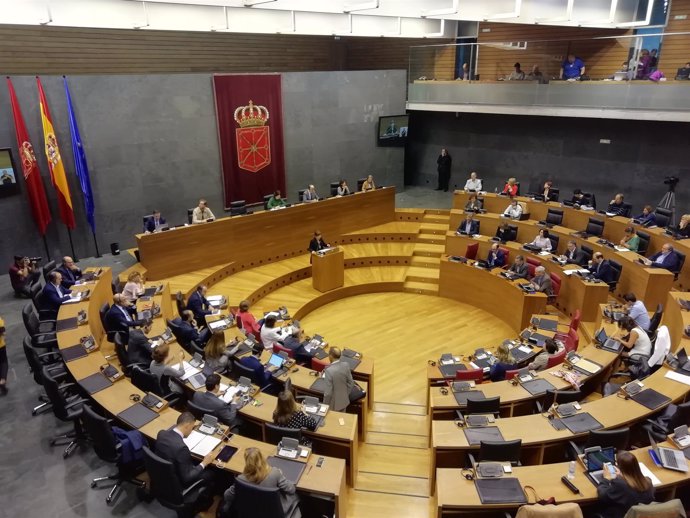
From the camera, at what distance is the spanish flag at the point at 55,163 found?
990 cm

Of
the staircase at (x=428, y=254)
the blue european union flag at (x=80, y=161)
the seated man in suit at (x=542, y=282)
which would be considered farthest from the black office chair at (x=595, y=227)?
the blue european union flag at (x=80, y=161)

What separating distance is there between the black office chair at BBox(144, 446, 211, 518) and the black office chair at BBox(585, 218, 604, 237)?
29.8 ft

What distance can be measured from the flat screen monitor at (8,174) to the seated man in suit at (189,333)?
5.07 m

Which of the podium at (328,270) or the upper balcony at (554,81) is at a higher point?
the upper balcony at (554,81)

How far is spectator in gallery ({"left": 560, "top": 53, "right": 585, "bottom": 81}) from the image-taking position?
11938mm

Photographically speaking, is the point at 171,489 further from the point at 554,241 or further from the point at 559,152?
the point at 559,152

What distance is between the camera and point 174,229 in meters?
10.3

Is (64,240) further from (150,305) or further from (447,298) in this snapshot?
(447,298)

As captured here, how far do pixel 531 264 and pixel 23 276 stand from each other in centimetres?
936

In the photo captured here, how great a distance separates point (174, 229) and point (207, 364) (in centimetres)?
476

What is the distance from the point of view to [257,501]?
411cm

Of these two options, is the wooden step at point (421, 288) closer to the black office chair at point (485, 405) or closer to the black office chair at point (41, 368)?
the black office chair at point (485, 405)

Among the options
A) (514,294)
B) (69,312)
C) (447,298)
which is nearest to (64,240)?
(69,312)

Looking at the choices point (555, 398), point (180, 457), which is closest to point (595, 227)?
point (555, 398)
